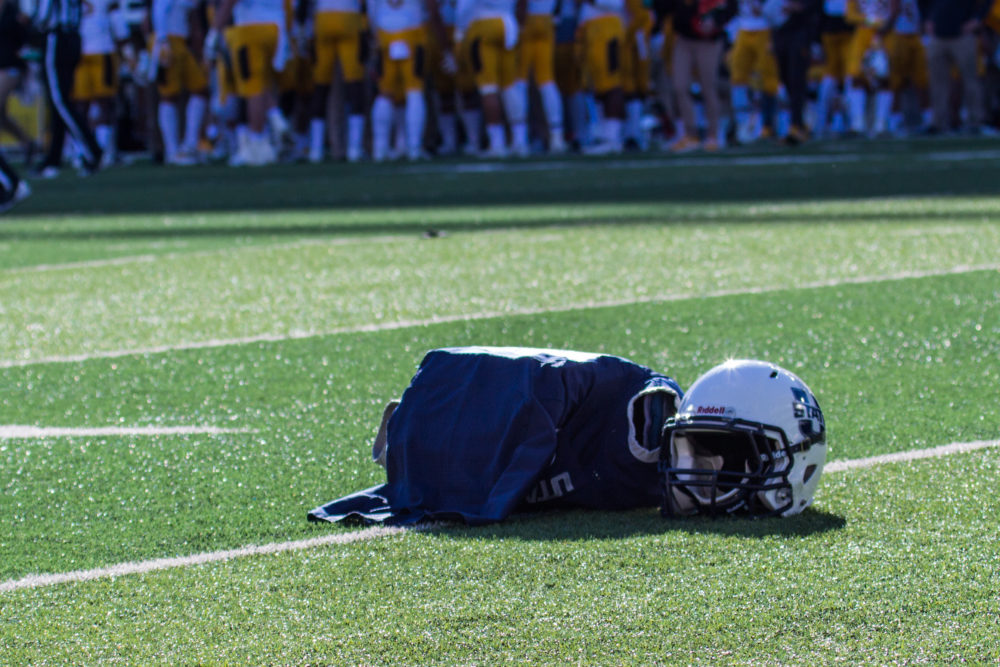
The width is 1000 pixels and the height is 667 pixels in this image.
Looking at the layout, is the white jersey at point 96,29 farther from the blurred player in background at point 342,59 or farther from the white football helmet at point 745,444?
the white football helmet at point 745,444

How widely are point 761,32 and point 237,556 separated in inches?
530

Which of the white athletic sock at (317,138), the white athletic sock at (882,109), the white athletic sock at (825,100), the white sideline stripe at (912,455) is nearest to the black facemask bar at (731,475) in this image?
the white sideline stripe at (912,455)

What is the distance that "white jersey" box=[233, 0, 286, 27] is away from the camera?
15.1m

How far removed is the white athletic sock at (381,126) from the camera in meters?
16.1

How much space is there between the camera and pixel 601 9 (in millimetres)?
15664

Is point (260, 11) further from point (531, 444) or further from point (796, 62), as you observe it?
point (531, 444)

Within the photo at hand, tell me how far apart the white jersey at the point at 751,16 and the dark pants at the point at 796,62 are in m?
0.45

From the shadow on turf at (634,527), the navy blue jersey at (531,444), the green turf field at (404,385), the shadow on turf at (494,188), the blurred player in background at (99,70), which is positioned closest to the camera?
the green turf field at (404,385)

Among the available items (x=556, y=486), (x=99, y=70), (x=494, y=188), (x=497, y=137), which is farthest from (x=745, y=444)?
(x=99, y=70)

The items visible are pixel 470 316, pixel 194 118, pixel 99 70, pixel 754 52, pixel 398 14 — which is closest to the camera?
pixel 470 316

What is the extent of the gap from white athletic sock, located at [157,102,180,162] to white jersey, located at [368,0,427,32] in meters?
3.56

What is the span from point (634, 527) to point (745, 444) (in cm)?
29

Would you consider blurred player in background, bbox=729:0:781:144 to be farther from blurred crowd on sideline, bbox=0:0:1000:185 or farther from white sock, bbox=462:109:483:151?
white sock, bbox=462:109:483:151

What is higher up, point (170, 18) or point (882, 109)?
point (170, 18)
